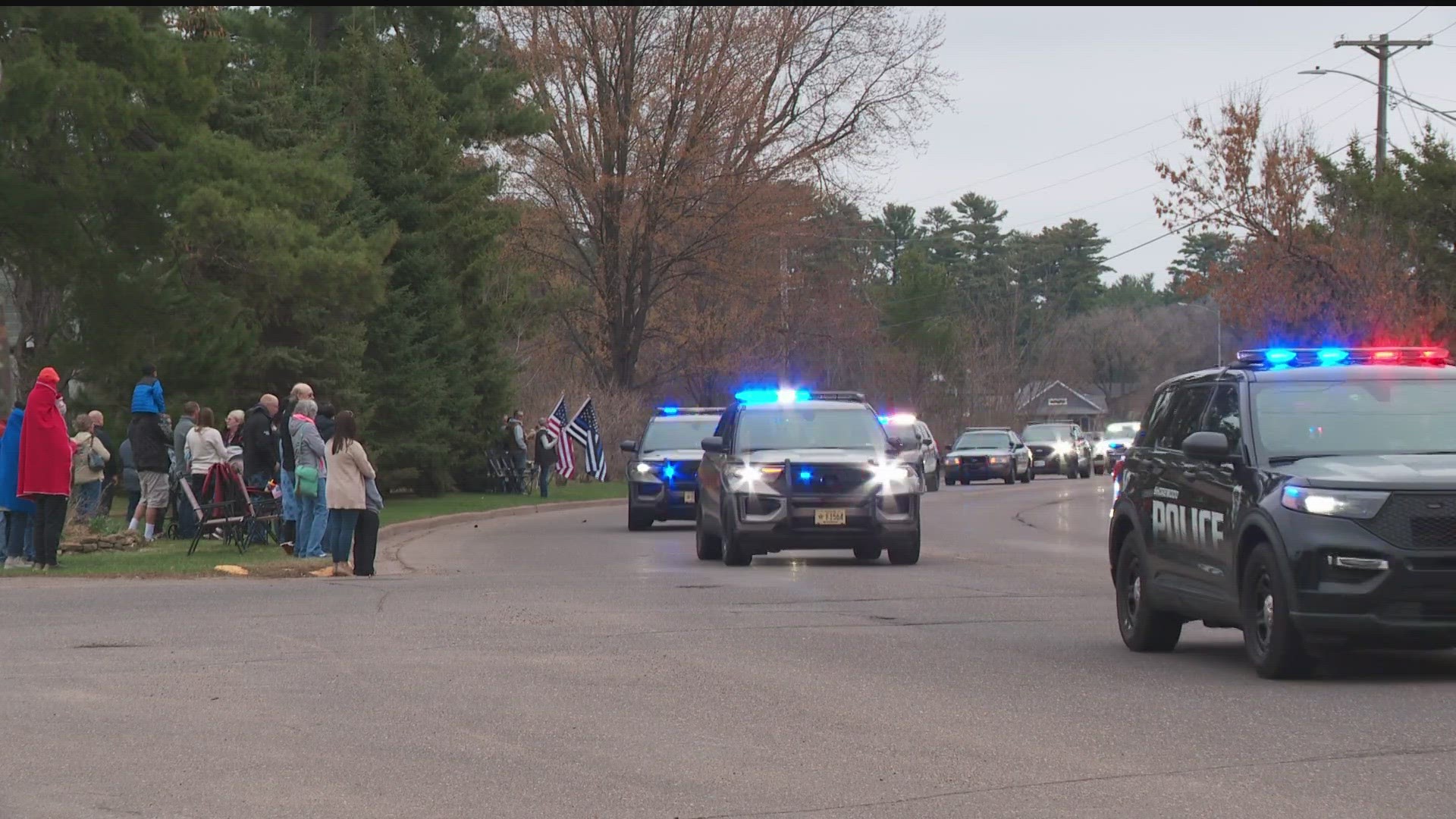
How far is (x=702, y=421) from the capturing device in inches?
1239

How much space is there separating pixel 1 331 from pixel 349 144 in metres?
11.0

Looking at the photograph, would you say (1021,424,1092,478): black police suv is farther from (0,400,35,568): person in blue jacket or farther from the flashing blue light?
(0,400,35,568): person in blue jacket

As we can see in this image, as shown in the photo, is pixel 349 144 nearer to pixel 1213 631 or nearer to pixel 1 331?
pixel 1 331

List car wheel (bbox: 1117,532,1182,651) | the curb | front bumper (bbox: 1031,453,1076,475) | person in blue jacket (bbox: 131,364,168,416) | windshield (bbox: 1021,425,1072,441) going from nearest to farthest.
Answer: car wheel (bbox: 1117,532,1182,651), the curb, person in blue jacket (bbox: 131,364,168,416), front bumper (bbox: 1031,453,1076,475), windshield (bbox: 1021,425,1072,441)

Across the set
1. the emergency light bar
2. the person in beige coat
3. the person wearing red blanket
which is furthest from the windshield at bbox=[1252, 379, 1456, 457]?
the person wearing red blanket

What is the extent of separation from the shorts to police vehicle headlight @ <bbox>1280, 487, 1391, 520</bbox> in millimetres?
16525

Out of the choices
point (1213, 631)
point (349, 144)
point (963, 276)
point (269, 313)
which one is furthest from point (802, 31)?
point (963, 276)

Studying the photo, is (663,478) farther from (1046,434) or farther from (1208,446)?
(1046,434)

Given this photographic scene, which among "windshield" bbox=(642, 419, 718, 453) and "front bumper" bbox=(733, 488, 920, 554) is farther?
"windshield" bbox=(642, 419, 718, 453)

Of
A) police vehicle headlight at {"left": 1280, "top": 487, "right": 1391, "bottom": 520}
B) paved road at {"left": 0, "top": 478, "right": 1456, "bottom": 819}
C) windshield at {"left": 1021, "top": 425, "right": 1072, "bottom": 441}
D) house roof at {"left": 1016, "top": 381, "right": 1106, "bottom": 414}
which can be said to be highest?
house roof at {"left": 1016, "top": 381, "right": 1106, "bottom": 414}

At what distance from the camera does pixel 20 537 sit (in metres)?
21.1

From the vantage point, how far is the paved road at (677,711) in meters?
8.09

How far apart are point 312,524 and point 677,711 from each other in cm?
1262

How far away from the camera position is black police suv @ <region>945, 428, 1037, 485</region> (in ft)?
182
